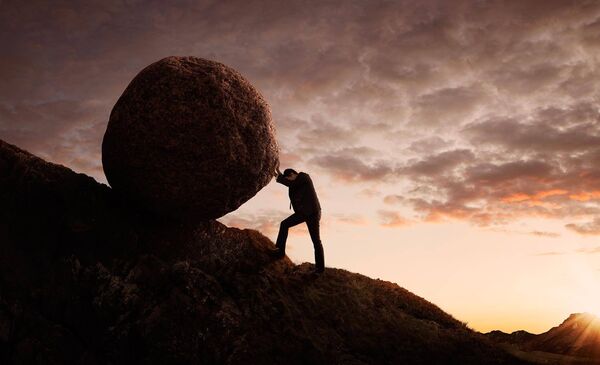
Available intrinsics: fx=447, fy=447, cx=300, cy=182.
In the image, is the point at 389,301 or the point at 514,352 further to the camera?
the point at 389,301

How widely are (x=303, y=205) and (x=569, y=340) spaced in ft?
35.1

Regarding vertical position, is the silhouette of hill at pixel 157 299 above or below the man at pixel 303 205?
below

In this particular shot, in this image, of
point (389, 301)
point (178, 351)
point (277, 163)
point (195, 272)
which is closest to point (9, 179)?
point (195, 272)

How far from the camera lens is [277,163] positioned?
12.2 m

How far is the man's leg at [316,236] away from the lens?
12078 mm

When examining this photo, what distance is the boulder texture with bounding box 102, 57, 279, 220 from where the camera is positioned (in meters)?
10.5

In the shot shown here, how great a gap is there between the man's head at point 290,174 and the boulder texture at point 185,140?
1.15 metres

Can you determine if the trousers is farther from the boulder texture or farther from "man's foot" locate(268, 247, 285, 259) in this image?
the boulder texture

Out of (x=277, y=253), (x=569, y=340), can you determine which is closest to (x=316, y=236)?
(x=277, y=253)

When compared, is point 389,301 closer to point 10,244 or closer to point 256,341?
point 256,341

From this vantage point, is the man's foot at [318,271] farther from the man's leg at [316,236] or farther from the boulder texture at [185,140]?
the boulder texture at [185,140]

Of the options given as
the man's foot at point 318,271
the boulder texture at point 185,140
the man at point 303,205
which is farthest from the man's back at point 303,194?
the man's foot at point 318,271

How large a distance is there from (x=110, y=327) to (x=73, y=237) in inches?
91.2

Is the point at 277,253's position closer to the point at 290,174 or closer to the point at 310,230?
the point at 310,230
